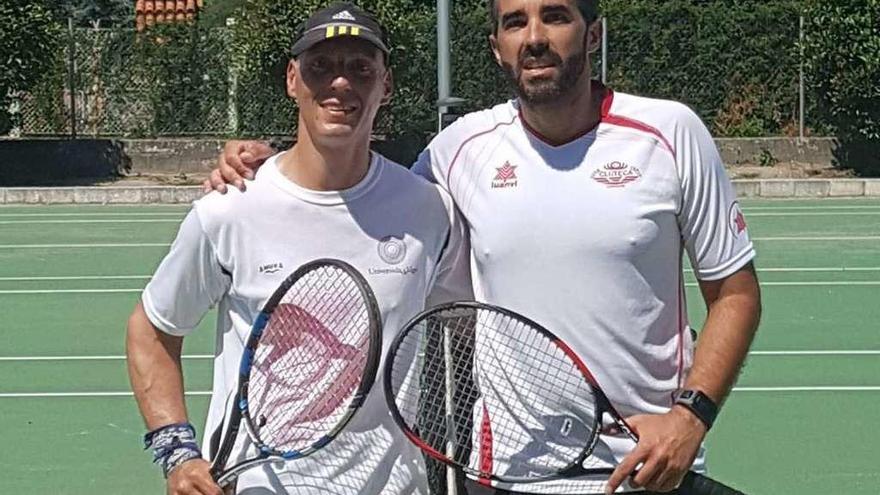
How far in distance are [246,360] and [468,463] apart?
511 millimetres

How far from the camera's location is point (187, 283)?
10.1ft

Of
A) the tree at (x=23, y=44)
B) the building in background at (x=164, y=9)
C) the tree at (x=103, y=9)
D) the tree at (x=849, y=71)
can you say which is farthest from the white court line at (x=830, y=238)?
the tree at (x=103, y=9)

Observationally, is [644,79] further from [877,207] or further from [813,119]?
[877,207]

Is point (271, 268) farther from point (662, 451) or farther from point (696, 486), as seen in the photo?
point (696, 486)

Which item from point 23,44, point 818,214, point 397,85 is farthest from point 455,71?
point 818,214

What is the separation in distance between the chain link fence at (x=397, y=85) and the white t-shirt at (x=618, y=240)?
16745 mm

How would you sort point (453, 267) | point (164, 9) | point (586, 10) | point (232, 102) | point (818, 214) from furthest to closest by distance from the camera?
point (164, 9) < point (232, 102) < point (818, 214) < point (453, 267) < point (586, 10)

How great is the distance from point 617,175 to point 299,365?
75cm

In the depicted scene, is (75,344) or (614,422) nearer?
(614,422)

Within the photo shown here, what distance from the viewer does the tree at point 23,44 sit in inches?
754

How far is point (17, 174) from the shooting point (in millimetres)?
20547

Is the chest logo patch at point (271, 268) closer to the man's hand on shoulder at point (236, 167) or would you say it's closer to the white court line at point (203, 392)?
the man's hand on shoulder at point (236, 167)

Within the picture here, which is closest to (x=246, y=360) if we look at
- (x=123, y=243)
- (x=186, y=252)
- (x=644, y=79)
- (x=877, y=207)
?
(x=186, y=252)

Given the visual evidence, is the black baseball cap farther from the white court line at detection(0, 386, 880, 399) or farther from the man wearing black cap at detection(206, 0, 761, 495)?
the white court line at detection(0, 386, 880, 399)
